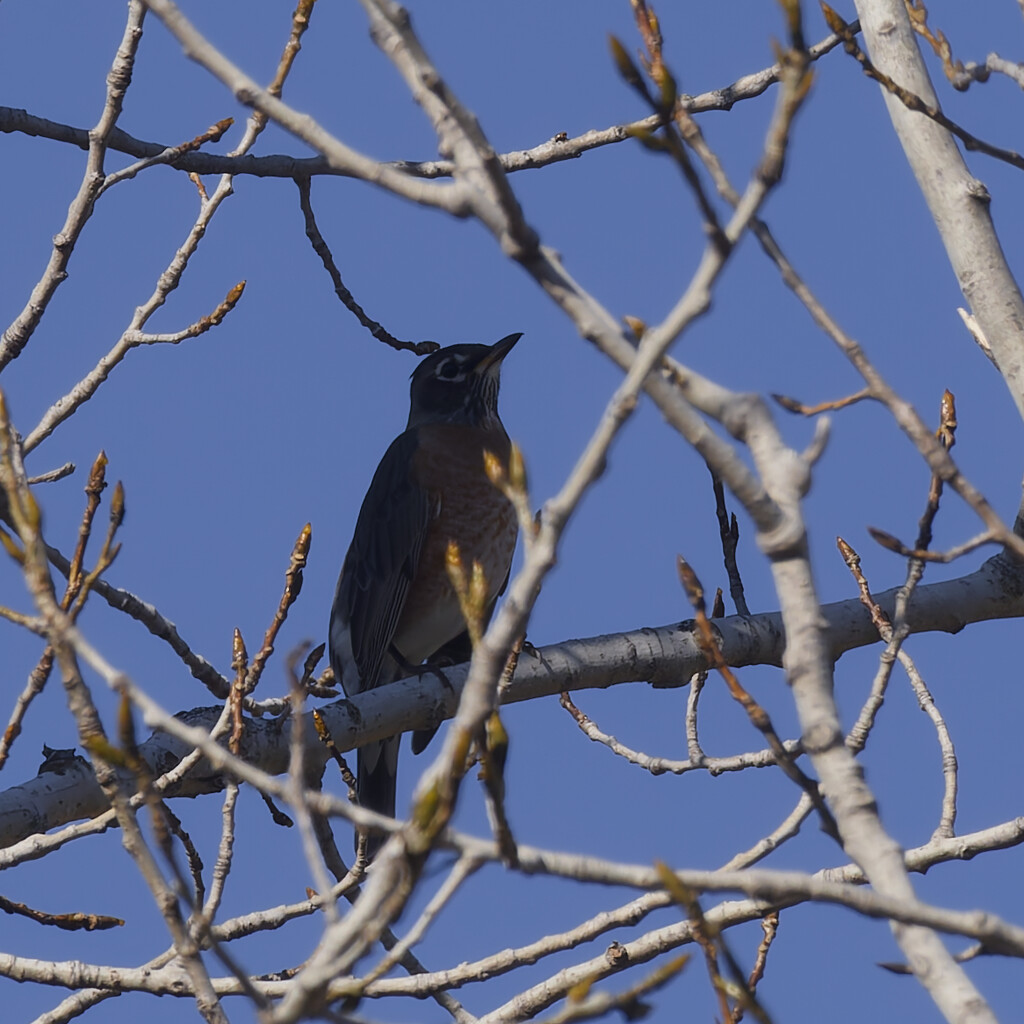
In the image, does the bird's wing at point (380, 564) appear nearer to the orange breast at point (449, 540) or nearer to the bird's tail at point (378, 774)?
the orange breast at point (449, 540)

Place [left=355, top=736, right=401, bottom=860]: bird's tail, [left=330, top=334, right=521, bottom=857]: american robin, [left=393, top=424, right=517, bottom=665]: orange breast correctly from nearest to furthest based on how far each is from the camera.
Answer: [left=355, top=736, right=401, bottom=860]: bird's tail < [left=330, top=334, right=521, bottom=857]: american robin < [left=393, top=424, right=517, bottom=665]: orange breast

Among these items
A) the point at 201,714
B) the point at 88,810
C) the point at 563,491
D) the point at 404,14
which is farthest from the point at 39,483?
the point at 563,491

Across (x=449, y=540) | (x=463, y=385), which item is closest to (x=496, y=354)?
(x=463, y=385)

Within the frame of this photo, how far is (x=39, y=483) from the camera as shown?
478 cm

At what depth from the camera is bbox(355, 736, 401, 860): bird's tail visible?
6715 mm

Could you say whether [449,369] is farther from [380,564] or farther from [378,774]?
[378,774]

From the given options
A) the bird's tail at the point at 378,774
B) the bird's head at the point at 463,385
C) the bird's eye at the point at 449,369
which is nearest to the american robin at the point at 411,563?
the bird's tail at the point at 378,774

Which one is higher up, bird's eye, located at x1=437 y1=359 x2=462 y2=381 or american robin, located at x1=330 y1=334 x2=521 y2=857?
bird's eye, located at x1=437 y1=359 x2=462 y2=381

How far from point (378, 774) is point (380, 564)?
117 centimetres

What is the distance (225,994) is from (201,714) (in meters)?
1.00

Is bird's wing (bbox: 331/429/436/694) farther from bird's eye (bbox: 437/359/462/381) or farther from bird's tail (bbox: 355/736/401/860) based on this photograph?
bird's eye (bbox: 437/359/462/381)

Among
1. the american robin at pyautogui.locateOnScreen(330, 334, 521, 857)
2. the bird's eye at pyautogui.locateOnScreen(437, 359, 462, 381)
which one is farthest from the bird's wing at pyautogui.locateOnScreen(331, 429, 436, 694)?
the bird's eye at pyautogui.locateOnScreen(437, 359, 462, 381)

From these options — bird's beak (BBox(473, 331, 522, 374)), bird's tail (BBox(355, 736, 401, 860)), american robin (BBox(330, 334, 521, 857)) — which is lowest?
bird's tail (BBox(355, 736, 401, 860))

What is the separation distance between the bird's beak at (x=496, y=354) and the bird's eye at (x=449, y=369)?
0.38ft
